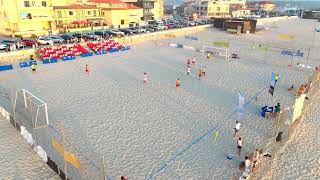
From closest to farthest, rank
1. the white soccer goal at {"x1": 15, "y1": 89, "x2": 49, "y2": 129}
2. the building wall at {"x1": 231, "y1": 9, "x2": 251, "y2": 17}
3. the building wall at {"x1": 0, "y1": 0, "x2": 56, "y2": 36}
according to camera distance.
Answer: the white soccer goal at {"x1": 15, "y1": 89, "x2": 49, "y2": 129}
the building wall at {"x1": 0, "y1": 0, "x2": 56, "y2": 36}
the building wall at {"x1": 231, "y1": 9, "x2": 251, "y2": 17}

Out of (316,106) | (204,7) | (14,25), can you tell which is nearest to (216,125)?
(316,106)

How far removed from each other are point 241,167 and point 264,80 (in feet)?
50.1

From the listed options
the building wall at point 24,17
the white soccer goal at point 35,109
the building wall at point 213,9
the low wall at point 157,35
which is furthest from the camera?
the building wall at point 213,9

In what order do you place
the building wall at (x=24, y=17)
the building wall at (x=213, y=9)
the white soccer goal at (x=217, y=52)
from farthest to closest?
the building wall at (x=213, y=9) < the building wall at (x=24, y=17) < the white soccer goal at (x=217, y=52)

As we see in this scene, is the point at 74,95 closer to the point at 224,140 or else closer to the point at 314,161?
the point at 224,140

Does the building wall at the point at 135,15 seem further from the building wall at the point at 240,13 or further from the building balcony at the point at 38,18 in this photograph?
the building wall at the point at 240,13

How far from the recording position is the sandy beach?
43.3 ft

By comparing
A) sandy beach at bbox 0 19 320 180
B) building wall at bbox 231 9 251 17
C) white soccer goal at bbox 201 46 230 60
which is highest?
building wall at bbox 231 9 251 17

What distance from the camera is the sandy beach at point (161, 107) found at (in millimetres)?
13195

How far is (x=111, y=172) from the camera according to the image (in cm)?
1223

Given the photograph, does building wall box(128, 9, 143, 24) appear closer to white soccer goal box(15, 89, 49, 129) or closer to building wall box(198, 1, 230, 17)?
building wall box(198, 1, 230, 17)

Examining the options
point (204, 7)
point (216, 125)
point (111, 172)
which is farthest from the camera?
point (204, 7)

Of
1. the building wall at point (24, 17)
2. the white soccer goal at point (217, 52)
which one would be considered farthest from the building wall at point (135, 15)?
the white soccer goal at point (217, 52)

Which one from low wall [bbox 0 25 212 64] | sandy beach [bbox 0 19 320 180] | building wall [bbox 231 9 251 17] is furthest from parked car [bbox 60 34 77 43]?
building wall [bbox 231 9 251 17]
